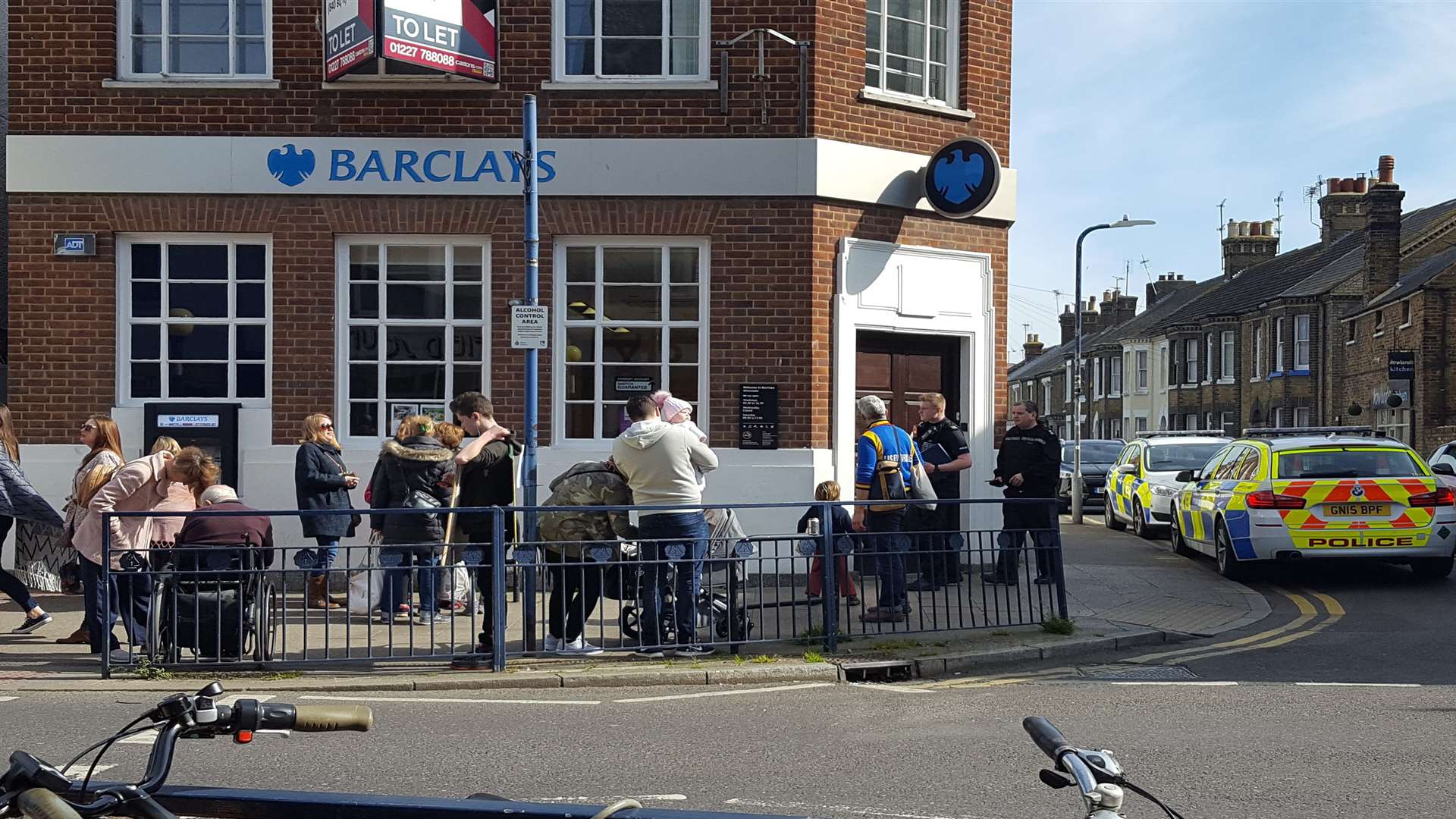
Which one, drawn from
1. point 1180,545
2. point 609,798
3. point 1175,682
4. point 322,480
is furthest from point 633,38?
point 609,798

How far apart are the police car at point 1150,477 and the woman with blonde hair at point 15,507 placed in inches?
563

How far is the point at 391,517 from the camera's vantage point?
31.7ft

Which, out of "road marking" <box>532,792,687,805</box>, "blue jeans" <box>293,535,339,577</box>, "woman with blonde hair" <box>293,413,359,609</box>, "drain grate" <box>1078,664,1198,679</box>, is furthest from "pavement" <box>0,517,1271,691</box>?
"road marking" <box>532,792,687,805</box>

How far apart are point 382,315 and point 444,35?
2.83 meters

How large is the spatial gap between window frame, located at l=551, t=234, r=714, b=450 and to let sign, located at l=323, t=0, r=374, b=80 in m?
2.54

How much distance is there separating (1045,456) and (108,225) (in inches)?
371

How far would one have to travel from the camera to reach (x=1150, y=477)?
2092 centimetres

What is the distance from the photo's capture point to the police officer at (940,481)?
10.0 metres

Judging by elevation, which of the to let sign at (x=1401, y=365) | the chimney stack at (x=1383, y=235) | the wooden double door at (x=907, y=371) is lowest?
the wooden double door at (x=907, y=371)

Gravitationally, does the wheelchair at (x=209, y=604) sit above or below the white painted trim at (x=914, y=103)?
below

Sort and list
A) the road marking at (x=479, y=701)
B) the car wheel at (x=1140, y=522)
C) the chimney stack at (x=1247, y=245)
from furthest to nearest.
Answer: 1. the chimney stack at (x=1247, y=245)
2. the car wheel at (x=1140, y=522)
3. the road marking at (x=479, y=701)

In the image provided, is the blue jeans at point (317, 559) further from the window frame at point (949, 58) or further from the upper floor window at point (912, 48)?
the window frame at point (949, 58)

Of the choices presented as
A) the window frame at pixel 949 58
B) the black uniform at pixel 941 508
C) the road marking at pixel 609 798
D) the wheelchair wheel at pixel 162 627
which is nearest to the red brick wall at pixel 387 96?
the window frame at pixel 949 58

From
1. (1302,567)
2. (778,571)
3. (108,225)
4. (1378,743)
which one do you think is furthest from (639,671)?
(1302,567)
